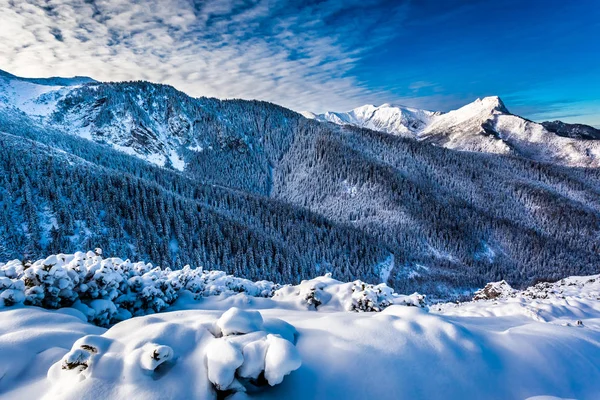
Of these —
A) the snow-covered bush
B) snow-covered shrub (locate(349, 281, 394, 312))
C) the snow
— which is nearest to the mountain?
the snow-covered bush

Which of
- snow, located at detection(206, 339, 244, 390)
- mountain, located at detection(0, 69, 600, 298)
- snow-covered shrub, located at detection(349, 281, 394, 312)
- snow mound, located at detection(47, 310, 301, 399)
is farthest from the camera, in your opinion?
mountain, located at detection(0, 69, 600, 298)

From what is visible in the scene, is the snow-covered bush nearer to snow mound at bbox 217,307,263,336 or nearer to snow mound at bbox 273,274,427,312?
snow mound at bbox 273,274,427,312

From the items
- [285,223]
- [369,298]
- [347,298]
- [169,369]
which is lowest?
[285,223]

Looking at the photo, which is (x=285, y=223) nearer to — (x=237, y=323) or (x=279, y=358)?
(x=237, y=323)

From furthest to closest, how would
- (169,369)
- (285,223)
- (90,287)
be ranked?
(285,223), (90,287), (169,369)

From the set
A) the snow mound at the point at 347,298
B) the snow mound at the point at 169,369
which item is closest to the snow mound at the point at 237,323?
the snow mound at the point at 169,369

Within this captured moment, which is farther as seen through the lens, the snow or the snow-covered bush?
the snow-covered bush

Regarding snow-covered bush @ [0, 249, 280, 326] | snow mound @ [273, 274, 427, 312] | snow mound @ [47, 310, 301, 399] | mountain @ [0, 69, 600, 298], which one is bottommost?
mountain @ [0, 69, 600, 298]

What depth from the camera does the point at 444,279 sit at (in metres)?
113

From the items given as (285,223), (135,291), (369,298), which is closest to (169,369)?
(135,291)

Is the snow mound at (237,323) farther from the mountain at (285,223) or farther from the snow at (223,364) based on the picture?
the mountain at (285,223)

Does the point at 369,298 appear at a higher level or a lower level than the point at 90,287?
lower

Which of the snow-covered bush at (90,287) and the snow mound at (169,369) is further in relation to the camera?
the snow-covered bush at (90,287)

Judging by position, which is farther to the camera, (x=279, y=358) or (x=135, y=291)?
(x=135, y=291)
